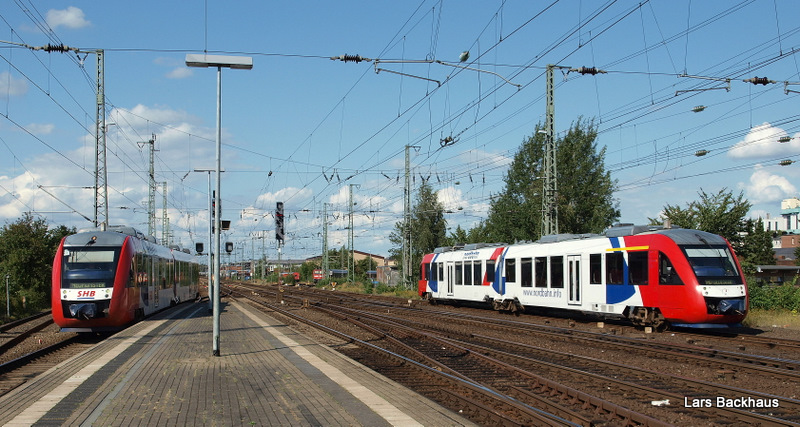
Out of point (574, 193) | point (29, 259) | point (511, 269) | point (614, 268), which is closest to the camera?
point (614, 268)

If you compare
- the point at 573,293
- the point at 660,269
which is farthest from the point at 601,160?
the point at 660,269

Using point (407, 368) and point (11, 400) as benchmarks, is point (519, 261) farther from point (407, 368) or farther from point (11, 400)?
point (11, 400)

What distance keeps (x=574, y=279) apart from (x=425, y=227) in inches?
1335

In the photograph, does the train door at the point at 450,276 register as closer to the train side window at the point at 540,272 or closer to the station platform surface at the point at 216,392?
the train side window at the point at 540,272

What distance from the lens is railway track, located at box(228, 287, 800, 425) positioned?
29.4 ft

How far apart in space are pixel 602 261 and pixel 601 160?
3069 centimetres

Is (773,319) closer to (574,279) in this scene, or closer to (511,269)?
(574,279)

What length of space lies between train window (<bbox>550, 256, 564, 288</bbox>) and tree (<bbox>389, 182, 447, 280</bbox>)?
98.9 ft

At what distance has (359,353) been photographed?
16281 millimetres

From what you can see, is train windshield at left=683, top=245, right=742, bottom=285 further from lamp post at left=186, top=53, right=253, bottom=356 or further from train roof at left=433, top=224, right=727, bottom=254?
lamp post at left=186, top=53, right=253, bottom=356

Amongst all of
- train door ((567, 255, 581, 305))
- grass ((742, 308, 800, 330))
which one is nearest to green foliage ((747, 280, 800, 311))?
grass ((742, 308, 800, 330))

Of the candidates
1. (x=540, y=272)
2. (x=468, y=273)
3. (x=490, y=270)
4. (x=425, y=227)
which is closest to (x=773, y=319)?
(x=540, y=272)

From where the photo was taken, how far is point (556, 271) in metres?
24.1

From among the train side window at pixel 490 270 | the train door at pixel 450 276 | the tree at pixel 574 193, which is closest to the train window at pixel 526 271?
the train side window at pixel 490 270
